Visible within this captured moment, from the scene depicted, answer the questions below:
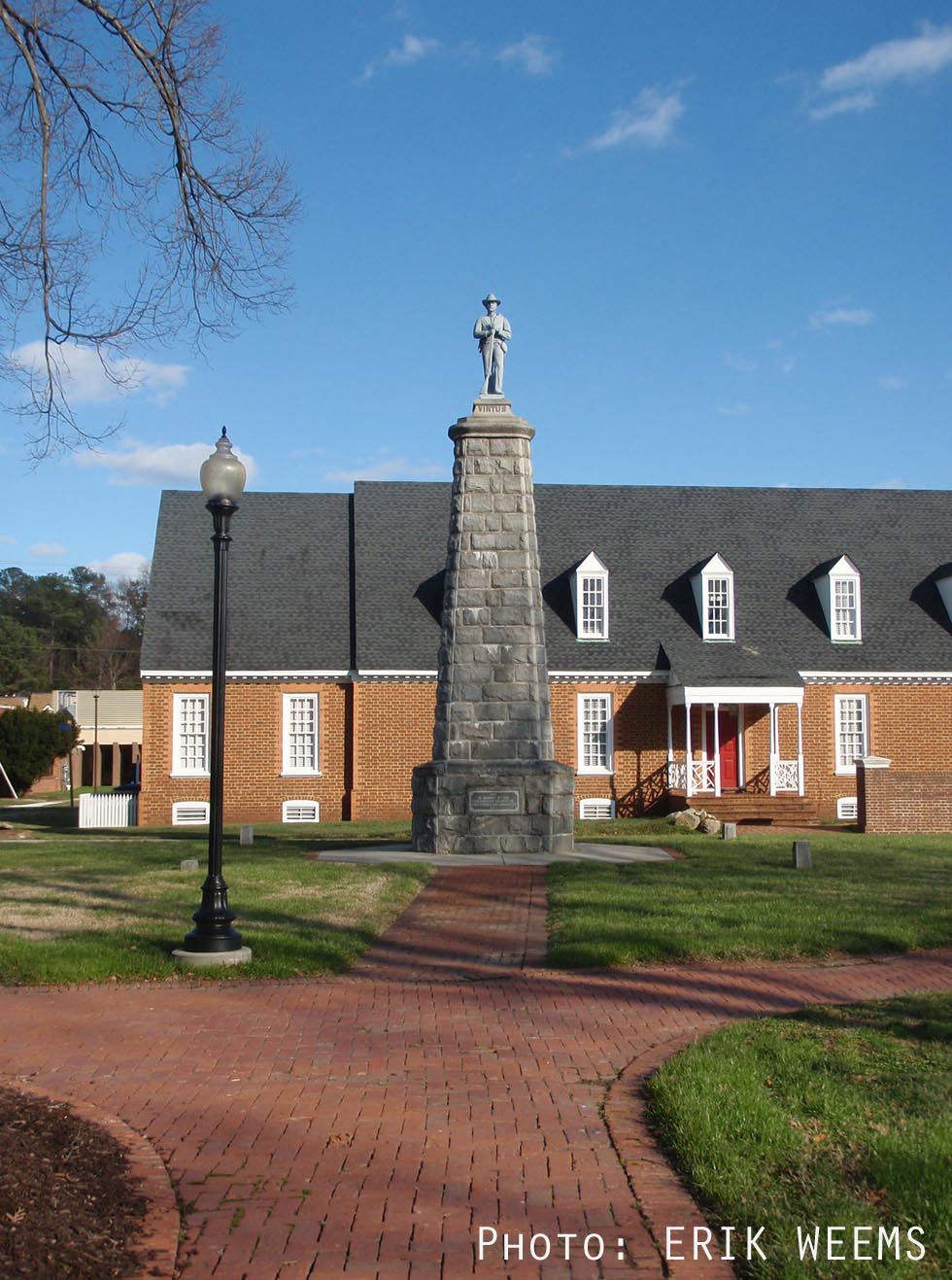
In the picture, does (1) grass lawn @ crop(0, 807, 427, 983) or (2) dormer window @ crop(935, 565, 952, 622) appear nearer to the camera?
(1) grass lawn @ crop(0, 807, 427, 983)

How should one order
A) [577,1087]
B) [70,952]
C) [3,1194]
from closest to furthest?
[3,1194] → [577,1087] → [70,952]

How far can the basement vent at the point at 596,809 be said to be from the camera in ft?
101

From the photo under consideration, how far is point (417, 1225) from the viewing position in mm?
4527

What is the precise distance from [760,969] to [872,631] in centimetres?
2412

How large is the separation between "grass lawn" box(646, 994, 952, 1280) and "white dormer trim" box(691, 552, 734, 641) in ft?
81.1

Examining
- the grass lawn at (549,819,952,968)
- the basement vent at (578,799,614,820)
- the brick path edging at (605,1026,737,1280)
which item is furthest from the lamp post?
the basement vent at (578,799,614,820)

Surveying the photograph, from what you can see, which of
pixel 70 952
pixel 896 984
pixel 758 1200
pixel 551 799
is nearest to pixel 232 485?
pixel 70 952

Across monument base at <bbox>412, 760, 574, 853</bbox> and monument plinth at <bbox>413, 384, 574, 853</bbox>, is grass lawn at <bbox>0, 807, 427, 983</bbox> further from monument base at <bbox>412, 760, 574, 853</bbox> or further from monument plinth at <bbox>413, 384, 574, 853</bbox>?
monument plinth at <bbox>413, 384, 574, 853</bbox>

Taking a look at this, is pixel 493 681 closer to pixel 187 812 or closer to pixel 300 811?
pixel 300 811

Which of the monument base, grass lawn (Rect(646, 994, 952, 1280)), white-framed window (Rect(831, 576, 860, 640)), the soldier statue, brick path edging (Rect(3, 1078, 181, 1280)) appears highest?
the soldier statue

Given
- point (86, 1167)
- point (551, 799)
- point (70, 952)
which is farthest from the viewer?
point (551, 799)

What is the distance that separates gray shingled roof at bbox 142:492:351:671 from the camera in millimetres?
30948

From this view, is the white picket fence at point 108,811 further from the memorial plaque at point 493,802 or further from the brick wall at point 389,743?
the memorial plaque at point 493,802

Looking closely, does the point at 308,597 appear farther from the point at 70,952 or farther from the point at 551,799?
the point at 70,952
